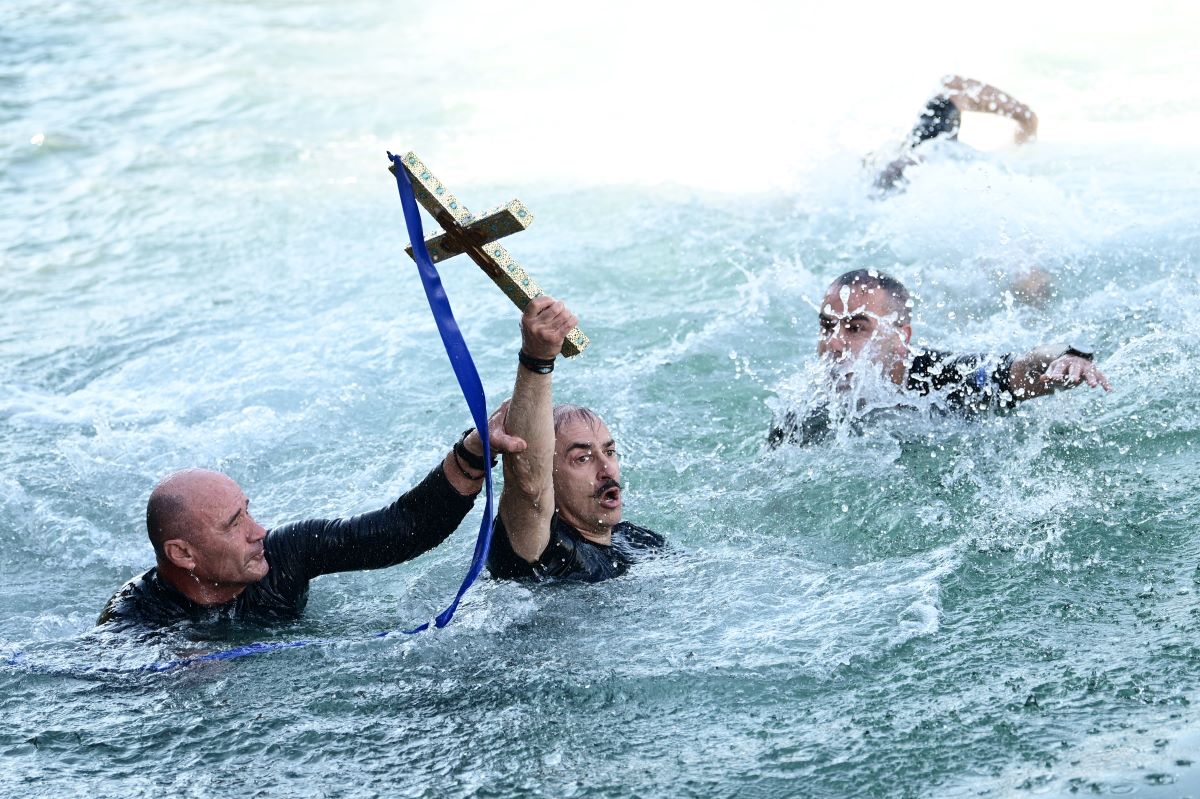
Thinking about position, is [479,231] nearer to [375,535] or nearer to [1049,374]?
[375,535]

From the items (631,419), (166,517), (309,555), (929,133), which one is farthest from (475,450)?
(929,133)

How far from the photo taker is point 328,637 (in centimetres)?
489

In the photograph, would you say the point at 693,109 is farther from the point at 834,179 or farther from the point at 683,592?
the point at 683,592

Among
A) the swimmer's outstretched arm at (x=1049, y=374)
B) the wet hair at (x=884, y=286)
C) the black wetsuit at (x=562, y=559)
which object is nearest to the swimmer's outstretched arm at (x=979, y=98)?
the wet hair at (x=884, y=286)

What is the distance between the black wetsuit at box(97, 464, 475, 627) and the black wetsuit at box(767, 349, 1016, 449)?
2240 millimetres

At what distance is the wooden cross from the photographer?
3.71 m

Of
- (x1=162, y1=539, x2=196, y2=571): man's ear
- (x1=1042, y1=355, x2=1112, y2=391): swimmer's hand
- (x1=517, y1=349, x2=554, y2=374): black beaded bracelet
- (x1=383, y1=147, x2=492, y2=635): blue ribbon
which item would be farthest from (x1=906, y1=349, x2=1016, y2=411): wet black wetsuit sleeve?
(x1=162, y1=539, x2=196, y2=571): man's ear

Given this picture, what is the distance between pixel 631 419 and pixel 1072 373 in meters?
2.52

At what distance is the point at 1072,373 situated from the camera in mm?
5355

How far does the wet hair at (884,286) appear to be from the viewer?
6352 mm

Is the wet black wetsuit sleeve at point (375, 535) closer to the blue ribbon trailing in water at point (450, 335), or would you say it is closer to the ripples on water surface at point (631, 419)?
the ripples on water surface at point (631, 419)

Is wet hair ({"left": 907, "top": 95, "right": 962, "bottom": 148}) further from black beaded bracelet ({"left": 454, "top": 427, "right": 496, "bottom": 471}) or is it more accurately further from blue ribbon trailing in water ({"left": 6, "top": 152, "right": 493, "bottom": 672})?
blue ribbon trailing in water ({"left": 6, "top": 152, "right": 493, "bottom": 672})

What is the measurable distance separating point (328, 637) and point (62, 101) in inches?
444

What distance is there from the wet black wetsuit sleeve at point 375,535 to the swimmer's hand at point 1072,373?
2.43 metres
